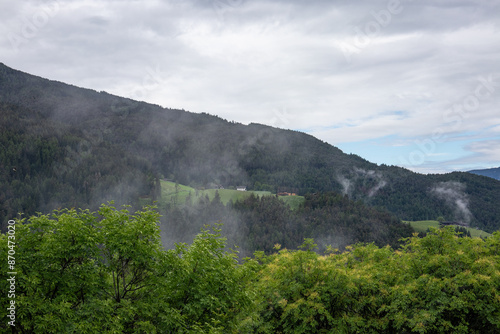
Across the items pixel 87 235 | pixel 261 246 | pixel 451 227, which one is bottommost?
pixel 261 246

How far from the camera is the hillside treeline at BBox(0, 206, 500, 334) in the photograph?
644 inches

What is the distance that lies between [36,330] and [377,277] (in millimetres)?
20021

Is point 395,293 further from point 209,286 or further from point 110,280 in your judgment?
point 110,280

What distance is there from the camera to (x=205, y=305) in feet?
64.7

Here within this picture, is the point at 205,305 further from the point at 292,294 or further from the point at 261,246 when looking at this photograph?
the point at 261,246

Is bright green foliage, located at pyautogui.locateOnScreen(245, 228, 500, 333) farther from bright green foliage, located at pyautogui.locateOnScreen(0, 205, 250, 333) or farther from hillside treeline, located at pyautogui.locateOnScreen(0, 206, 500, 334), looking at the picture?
bright green foliage, located at pyautogui.locateOnScreen(0, 205, 250, 333)

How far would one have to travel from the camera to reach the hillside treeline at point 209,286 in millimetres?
16359

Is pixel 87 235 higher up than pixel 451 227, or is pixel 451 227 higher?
pixel 451 227

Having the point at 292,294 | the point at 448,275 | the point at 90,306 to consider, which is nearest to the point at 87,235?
the point at 90,306

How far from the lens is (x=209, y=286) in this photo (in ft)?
67.6

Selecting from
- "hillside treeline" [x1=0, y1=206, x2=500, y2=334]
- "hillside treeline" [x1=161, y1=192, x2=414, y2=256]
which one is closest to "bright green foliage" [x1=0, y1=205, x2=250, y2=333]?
"hillside treeline" [x1=0, y1=206, x2=500, y2=334]

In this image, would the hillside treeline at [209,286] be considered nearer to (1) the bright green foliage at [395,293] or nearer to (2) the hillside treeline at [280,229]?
(1) the bright green foliage at [395,293]

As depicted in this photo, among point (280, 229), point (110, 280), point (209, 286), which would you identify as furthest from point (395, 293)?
point (280, 229)

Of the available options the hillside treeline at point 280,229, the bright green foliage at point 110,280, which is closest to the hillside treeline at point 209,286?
the bright green foliage at point 110,280
